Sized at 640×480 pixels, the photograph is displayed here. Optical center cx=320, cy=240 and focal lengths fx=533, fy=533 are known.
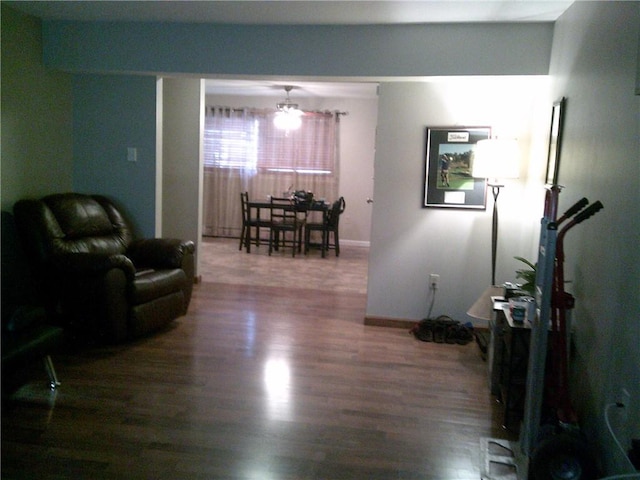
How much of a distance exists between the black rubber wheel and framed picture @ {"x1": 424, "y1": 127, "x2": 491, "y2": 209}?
92.8 inches

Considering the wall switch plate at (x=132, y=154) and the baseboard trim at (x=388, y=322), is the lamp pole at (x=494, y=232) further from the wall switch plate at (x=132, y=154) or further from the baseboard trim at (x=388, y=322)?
the wall switch plate at (x=132, y=154)

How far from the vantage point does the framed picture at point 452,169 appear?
416 centimetres

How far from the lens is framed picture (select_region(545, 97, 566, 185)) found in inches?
127

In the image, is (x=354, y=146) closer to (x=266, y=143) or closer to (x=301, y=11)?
(x=266, y=143)

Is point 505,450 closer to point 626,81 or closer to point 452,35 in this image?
point 626,81

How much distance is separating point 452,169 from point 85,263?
9.10 ft

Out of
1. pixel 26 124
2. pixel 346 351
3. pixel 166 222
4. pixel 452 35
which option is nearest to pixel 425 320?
pixel 346 351

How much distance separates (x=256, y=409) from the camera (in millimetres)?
2857

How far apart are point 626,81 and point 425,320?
2469 millimetres

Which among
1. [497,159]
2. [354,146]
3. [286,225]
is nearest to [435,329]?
[497,159]

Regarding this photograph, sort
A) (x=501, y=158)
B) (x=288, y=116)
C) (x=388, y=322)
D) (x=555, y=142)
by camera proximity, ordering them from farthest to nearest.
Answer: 1. (x=288, y=116)
2. (x=388, y=322)
3. (x=501, y=158)
4. (x=555, y=142)

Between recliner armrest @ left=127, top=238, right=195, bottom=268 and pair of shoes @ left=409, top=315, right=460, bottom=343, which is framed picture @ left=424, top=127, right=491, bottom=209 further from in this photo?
recliner armrest @ left=127, top=238, right=195, bottom=268

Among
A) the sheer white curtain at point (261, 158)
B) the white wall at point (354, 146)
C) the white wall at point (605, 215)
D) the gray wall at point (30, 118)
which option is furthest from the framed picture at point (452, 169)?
the sheer white curtain at point (261, 158)

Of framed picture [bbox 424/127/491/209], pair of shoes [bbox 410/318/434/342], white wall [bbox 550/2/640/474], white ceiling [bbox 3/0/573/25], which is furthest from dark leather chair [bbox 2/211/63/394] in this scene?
framed picture [bbox 424/127/491/209]
